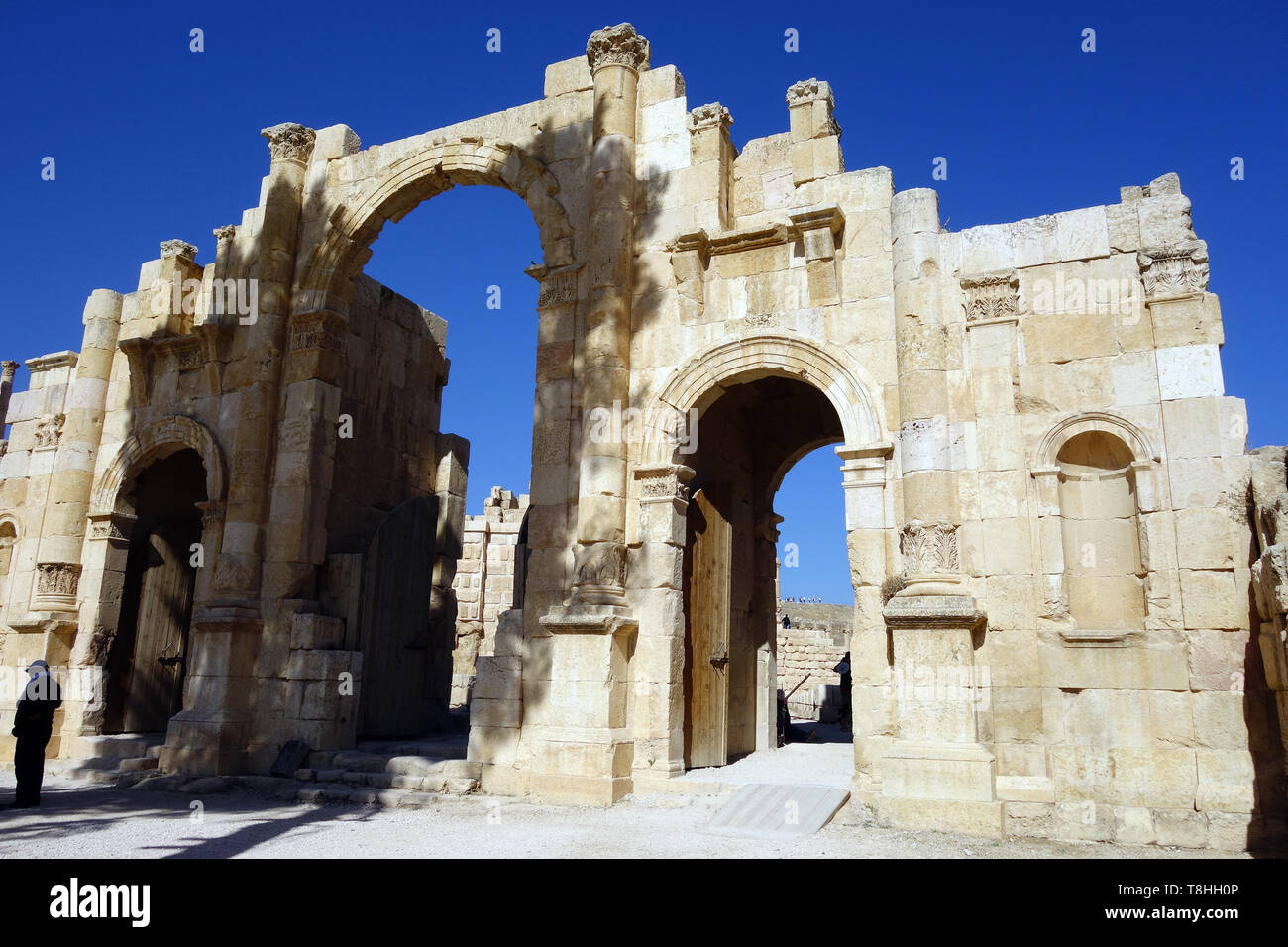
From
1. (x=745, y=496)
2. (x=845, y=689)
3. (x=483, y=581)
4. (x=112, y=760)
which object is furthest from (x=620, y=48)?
(x=483, y=581)

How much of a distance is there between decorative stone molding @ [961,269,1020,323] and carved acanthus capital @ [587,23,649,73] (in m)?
4.20

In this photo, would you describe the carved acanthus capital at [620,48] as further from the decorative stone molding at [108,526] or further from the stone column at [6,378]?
the stone column at [6,378]

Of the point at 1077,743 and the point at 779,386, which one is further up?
the point at 779,386

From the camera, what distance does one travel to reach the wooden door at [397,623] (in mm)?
10625

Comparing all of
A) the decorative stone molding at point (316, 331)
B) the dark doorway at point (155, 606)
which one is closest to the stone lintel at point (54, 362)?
the dark doorway at point (155, 606)

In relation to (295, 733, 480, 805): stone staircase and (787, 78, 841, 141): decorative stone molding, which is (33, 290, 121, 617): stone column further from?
(787, 78, 841, 141): decorative stone molding

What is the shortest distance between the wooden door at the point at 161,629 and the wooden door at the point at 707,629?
7618 mm

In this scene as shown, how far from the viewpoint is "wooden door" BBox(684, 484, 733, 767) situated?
9102 millimetres

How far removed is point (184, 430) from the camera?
11555 mm

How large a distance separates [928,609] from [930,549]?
502 mm

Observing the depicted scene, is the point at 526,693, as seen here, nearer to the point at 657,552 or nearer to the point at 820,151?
the point at 657,552
